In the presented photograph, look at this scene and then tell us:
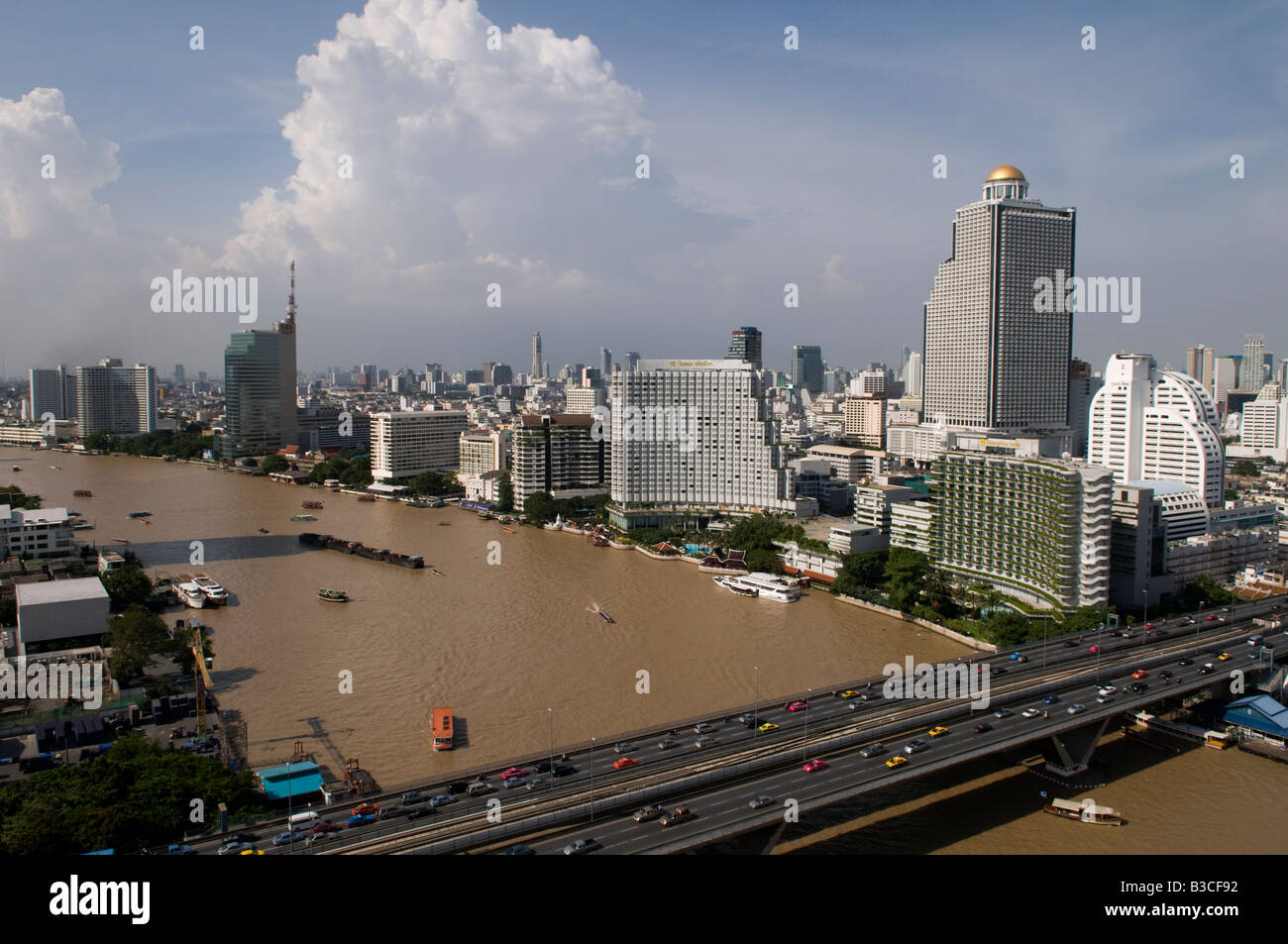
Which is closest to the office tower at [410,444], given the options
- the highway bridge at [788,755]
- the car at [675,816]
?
the highway bridge at [788,755]

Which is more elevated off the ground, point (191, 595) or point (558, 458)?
point (558, 458)

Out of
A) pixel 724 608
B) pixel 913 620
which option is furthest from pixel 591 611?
pixel 913 620

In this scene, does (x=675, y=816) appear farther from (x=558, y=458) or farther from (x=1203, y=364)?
(x=1203, y=364)

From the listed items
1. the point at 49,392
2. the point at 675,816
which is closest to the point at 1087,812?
the point at 675,816

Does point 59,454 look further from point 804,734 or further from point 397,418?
point 804,734

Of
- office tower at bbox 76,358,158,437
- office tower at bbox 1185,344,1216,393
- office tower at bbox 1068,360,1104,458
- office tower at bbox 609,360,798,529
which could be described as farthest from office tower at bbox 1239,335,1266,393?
office tower at bbox 76,358,158,437
